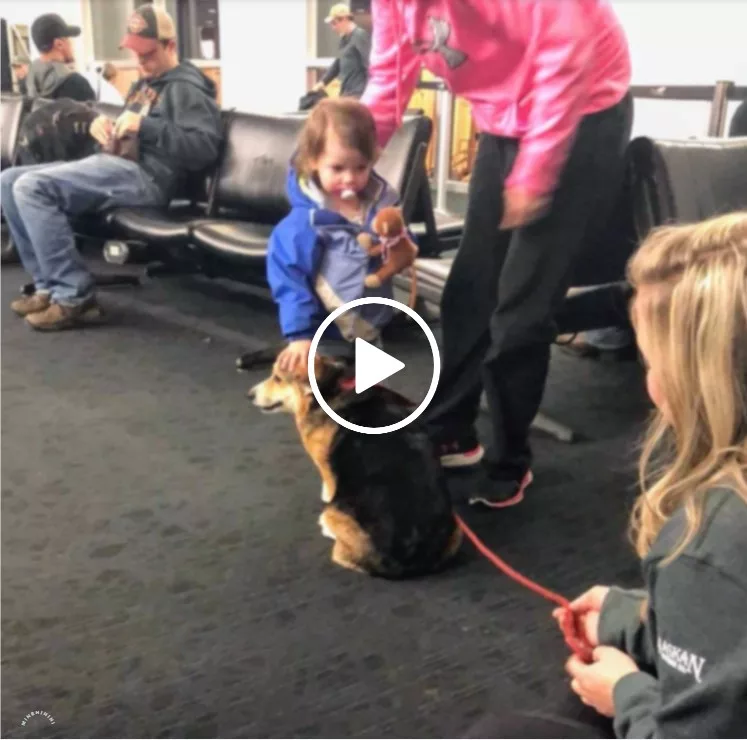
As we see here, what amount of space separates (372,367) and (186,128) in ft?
6.29

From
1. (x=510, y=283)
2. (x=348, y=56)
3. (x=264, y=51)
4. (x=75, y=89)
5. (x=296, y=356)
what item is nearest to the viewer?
(x=296, y=356)

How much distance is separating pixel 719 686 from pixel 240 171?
2.24 metres

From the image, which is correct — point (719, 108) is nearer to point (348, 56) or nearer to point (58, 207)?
point (348, 56)

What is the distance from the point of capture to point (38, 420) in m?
1.79

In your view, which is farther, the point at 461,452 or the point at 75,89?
the point at 75,89

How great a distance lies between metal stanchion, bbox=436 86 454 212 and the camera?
4.29 feet

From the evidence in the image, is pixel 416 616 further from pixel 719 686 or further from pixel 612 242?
pixel 612 242

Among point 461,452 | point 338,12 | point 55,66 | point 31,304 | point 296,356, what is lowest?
point 31,304

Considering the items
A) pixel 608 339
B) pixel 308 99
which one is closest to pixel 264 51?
pixel 308 99

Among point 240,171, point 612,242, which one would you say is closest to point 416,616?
point 612,242

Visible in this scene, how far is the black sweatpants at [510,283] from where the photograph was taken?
120 centimetres

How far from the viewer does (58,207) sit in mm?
2463

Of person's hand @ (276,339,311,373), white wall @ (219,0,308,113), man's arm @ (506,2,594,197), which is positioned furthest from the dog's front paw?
white wall @ (219,0,308,113)

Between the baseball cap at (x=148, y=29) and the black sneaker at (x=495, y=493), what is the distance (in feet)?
5.12
